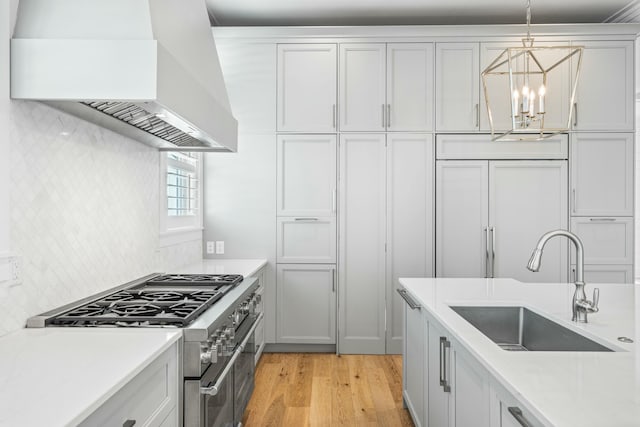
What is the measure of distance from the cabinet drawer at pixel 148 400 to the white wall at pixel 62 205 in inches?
23.7

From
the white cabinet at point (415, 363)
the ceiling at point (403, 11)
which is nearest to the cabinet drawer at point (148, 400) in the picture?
the white cabinet at point (415, 363)

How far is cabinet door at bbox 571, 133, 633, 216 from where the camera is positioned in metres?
3.75

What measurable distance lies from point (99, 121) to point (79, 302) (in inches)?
32.7

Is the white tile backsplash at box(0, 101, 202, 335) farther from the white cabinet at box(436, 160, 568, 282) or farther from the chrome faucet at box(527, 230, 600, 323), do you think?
the white cabinet at box(436, 160, 568, 282)

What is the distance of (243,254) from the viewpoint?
12.6 ft

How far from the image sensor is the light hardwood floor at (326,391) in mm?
2656

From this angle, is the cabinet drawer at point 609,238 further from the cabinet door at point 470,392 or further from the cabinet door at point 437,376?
the cabinet door at point 470,392

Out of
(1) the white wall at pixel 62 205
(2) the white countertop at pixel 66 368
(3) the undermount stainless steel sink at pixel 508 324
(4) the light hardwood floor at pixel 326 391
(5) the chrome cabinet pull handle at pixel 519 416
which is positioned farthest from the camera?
(4) the light hardwood floor at pixel 326 391

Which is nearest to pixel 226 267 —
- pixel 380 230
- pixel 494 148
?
pixel 380 230

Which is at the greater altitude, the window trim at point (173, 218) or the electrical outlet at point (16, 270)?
the window trim at point (173, 218)

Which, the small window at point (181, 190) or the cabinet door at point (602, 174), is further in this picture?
the cabinet door at point (602, 174)

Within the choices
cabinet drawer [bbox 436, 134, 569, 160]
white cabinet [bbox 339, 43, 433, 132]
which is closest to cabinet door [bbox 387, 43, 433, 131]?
white cabinet [bbox 339, 43, 433, 132]

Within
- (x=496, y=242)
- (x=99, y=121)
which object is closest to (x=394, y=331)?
(x=496, y=242)

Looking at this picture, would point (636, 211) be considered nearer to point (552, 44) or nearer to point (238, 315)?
point (552, 44)
